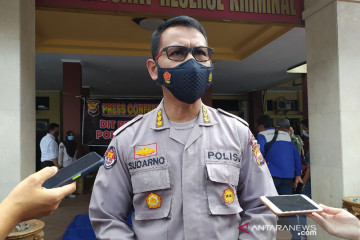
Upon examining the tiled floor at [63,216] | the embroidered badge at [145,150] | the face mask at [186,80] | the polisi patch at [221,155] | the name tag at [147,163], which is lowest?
the tiled floor at [63,216]

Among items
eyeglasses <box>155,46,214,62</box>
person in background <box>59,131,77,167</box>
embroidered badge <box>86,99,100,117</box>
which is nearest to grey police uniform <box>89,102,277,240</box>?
eyeglasses <box>155,46,214,62</box>

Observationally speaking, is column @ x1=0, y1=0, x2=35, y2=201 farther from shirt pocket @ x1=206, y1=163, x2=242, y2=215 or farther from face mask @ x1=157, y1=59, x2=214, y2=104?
shirt pocket @ x1=206, y1=163, x2=242, y2=215

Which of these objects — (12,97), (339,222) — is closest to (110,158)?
(339,222)

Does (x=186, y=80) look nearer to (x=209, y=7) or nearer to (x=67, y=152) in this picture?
(x=209, y=7)

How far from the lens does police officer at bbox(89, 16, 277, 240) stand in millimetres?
1100

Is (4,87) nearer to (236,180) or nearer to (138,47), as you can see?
(236,180)

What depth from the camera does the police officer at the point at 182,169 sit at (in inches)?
43.3

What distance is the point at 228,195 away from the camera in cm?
114

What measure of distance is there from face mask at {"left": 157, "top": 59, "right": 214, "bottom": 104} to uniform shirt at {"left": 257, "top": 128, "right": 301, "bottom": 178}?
2.53 m

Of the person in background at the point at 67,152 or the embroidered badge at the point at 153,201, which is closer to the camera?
the embroidered badge at the point at 153,201

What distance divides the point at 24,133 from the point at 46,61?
16.0ft

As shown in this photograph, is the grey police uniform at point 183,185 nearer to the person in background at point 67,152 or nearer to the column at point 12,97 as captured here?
the column at point 12,97

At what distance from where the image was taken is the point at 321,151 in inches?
120

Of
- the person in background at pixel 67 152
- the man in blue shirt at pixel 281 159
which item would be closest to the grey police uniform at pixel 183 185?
the man in blue shirt at pixel 281 159
